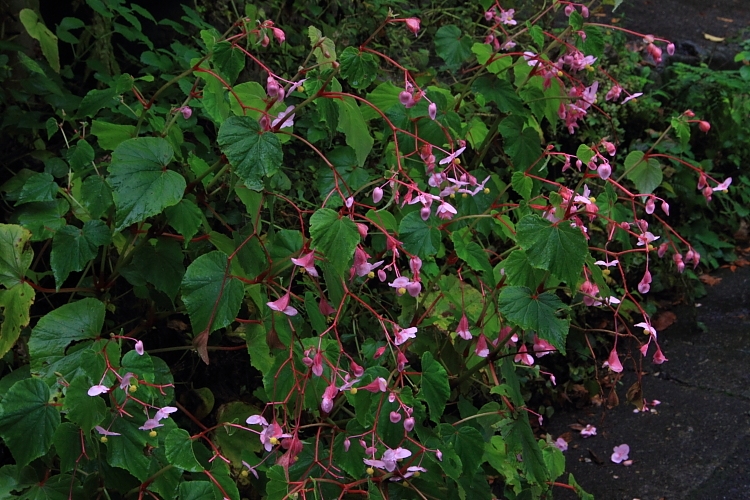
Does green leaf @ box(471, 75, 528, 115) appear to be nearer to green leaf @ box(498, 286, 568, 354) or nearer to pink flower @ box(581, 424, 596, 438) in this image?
green leaf @ box(498, 286, 568, 354)

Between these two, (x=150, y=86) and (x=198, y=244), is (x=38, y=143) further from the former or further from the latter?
(x=198, y=244)

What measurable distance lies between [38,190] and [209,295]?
0.52 meters

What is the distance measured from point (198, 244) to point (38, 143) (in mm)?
898

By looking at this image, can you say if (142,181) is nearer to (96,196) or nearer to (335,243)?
(96,196)

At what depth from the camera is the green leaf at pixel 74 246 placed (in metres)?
1.35

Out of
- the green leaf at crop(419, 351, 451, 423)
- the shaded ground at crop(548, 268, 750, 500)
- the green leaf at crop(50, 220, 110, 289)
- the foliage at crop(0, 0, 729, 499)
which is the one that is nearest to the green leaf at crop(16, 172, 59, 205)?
the foliage at crop(0, 0, 729, 499)

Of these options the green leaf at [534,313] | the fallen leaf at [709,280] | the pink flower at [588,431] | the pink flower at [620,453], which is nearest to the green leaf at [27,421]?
the green leaf at [534,313]

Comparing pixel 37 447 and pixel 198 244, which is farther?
pixel 198 244

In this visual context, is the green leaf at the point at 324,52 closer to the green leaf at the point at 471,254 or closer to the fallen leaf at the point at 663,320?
the green leaf at the point at 471,254

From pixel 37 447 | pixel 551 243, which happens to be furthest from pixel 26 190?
pixel 551 243

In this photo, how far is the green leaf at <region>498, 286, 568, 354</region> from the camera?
131cm

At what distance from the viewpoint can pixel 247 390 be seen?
221cm

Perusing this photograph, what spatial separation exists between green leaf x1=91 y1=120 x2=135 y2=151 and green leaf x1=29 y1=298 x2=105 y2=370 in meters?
0.43

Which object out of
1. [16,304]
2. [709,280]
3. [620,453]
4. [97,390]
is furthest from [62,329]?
[709,280]
